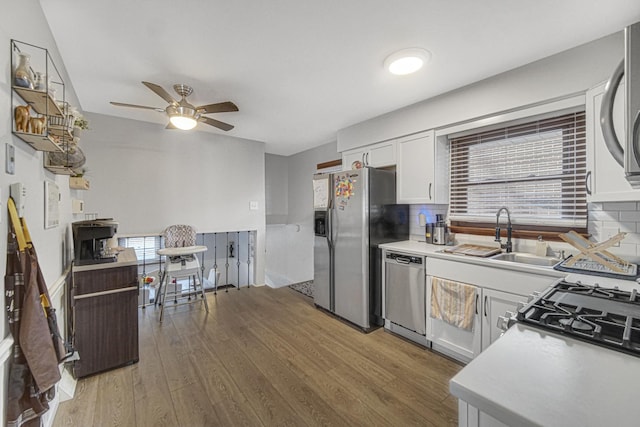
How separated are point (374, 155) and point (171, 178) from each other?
9.02 feet

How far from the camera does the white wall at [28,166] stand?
107 centimetres

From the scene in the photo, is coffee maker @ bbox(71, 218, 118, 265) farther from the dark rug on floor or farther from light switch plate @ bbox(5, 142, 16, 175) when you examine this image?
the dark rug on floor

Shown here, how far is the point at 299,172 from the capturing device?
17.4 feet

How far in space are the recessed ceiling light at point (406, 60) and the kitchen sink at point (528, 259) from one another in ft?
5.29

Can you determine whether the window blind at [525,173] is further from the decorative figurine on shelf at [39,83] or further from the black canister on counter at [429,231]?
the decorative figurine on shelf at [39,83]

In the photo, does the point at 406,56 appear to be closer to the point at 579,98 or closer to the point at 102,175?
the point at 579,98

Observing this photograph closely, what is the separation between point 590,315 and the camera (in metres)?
0.90

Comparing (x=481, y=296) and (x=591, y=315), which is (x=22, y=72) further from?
(x=481, y=296)

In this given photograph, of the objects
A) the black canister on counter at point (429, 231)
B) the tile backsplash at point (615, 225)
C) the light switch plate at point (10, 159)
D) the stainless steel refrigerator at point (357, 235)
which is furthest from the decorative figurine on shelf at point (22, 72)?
the tile backsplash at point (615, 225)

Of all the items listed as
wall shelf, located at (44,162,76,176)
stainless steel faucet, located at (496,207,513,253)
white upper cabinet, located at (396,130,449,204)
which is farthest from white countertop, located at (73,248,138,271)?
stainless steel faucet, located at (496,207,513,253)

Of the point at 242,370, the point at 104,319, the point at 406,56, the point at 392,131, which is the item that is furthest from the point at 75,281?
the point at 392,131

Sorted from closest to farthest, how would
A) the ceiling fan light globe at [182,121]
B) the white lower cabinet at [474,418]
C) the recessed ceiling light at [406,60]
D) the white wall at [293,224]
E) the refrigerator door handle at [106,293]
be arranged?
the white lower cabinet at [474,418]
the recessed ceiling light at [406,60]
the refrigerator door handle at [106,293]
the ceiling fan light globe at [182,121]
the white wall at [293,224]

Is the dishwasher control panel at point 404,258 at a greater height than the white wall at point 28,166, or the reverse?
the white wall at point 28,166

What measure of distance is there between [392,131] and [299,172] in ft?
8.26
